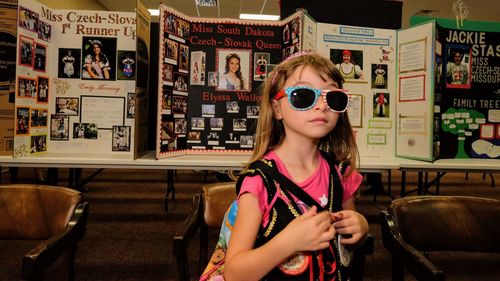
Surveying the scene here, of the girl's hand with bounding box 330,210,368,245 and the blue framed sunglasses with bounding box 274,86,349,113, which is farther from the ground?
the blue framed sunglasses with bounding box 274,86,349,113

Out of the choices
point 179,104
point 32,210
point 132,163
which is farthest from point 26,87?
point 32,210

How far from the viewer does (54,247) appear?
46.3 inches

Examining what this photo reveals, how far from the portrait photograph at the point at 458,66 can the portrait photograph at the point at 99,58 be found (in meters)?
2.14

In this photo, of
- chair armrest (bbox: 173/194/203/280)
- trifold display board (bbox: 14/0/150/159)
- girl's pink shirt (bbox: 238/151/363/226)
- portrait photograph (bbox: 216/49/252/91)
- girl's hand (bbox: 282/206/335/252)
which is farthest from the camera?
portrait photograph (bbox: 216/49/252/91)

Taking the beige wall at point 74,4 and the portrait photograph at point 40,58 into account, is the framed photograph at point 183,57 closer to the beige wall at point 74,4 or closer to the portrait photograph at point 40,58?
the portrait photograph at point 40,58

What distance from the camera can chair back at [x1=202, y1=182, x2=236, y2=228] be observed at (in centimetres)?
164

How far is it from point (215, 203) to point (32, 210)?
0.68m

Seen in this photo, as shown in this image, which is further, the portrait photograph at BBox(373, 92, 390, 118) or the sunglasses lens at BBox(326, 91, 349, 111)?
the portrait photograph at BBox(373, 92, 390, 118)

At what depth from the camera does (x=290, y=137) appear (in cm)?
105

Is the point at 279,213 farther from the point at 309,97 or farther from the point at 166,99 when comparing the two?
the point at 166,99

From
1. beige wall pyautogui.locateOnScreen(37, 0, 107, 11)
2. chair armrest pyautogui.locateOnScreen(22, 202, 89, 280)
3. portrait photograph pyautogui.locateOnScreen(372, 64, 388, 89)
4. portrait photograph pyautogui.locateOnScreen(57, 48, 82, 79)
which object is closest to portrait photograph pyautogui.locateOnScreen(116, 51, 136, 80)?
portrait photograph pyautogui.locateOnScreen(57, 48, 82, 79)

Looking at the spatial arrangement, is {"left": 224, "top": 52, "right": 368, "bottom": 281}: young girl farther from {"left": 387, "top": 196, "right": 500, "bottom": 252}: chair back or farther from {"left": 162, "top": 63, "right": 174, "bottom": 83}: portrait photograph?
{"left": 162, "top": 63, "right": 174, "bottom": 83}: portrait photograph

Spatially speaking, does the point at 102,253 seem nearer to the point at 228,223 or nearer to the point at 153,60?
the point at 153,60

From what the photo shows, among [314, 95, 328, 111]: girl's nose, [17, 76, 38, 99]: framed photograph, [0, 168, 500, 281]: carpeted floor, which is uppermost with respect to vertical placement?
[17, 76, 38, 99]: framed photograph
